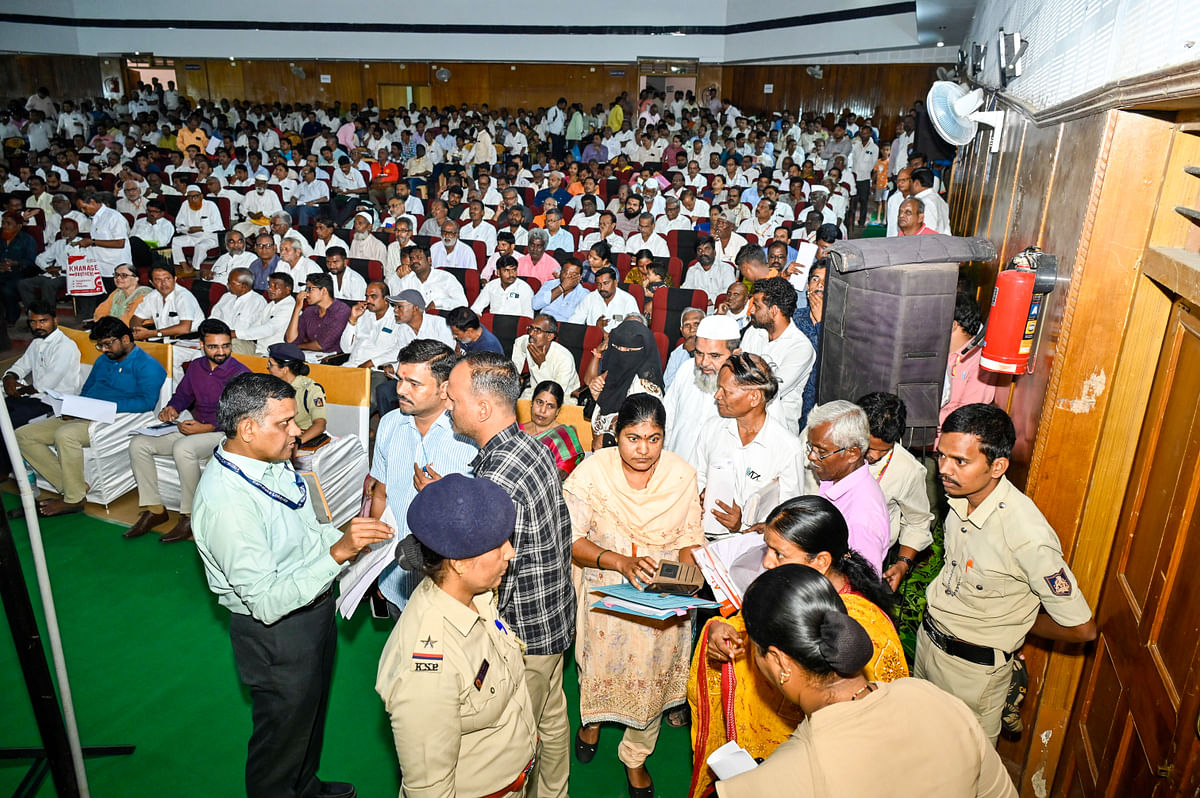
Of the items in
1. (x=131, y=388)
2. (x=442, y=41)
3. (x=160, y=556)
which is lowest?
(x=160, y=556)

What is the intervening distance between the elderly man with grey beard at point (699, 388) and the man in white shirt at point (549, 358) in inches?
53.1

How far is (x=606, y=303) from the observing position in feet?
20.9

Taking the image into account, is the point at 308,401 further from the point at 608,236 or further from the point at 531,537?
the point at 608,236

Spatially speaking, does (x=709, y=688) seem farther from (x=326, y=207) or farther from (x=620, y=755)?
(x=326, y=207)

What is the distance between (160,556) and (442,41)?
58.6 feet

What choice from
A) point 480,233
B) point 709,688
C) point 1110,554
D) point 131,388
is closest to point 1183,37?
point 1110,554

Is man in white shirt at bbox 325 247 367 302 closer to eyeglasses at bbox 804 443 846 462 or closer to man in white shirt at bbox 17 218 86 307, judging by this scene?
man in white shirt at bbox 17 218 86 307

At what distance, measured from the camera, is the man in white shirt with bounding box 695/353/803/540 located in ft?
9.75

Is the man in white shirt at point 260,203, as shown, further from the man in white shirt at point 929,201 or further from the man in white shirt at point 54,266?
the man in white shirt at point 929,201

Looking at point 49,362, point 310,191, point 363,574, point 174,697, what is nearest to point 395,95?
point 310,191

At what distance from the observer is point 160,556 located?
4.59 metres

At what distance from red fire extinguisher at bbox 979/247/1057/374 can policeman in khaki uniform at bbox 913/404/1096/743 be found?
0.44 m

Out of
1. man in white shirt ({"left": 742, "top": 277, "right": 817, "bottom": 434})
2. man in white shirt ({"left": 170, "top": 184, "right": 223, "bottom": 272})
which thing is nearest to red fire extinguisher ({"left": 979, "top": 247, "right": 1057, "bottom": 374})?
man in white shirt ({"left": 742, "top": 277, "right": 817, "bottom": 434})

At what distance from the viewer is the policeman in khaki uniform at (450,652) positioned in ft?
5.60
